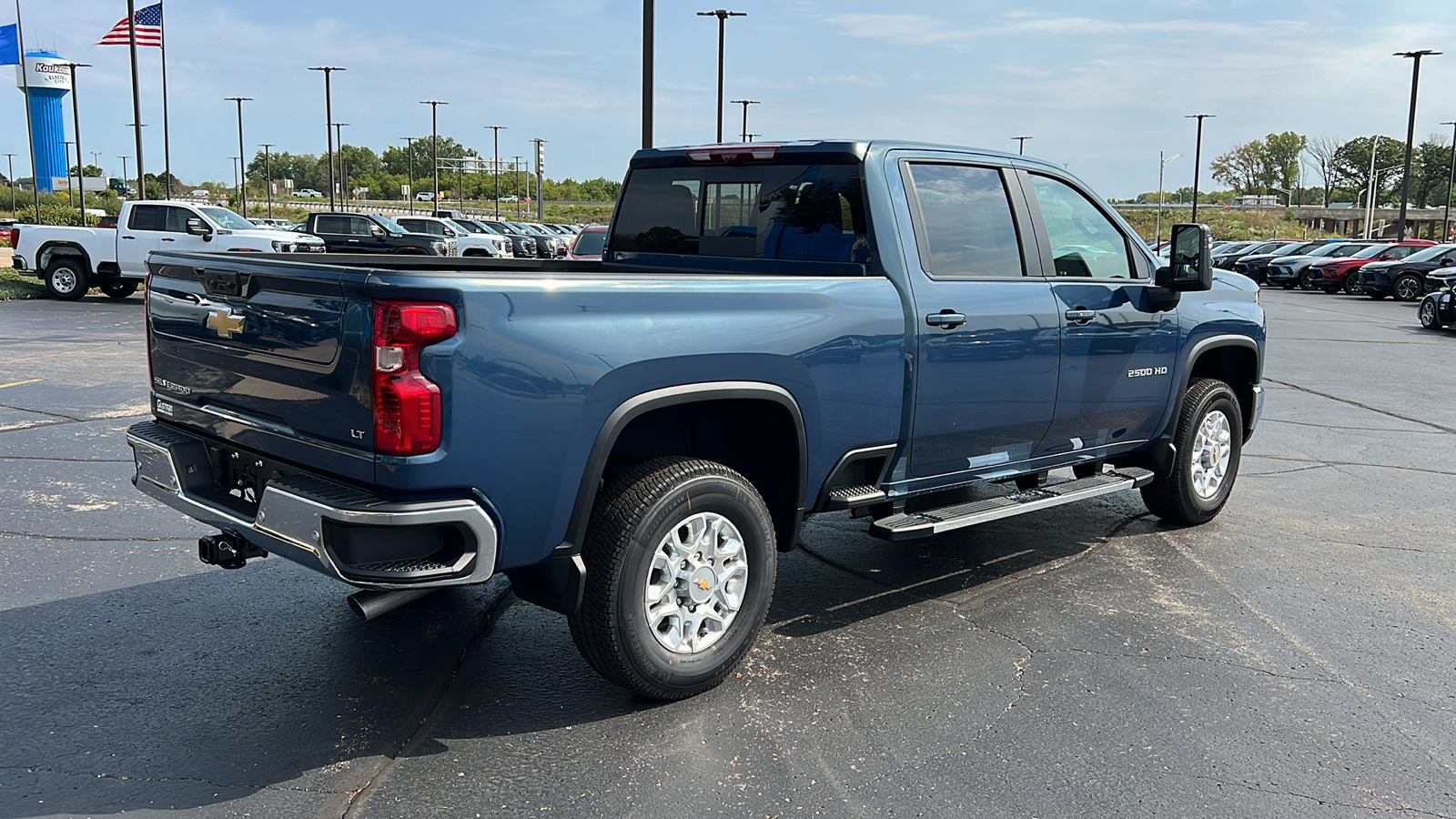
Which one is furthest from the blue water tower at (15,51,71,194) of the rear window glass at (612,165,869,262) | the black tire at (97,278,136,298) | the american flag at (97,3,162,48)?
the rear window glass at (612,165,869,262)

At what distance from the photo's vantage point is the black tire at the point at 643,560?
3.77 meters

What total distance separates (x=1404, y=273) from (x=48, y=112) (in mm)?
124920

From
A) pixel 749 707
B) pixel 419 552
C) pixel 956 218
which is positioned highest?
pixel 956 218

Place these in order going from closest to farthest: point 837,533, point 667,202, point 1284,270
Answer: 1. point 667,202
2. point 837,533
3. point 1284,270

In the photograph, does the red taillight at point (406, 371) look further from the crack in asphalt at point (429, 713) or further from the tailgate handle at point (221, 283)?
the crack in asphalt at point (429, 713)

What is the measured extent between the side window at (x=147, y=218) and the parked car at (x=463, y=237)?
14184 millimetres

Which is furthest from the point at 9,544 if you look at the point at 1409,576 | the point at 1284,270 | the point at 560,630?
the point at 1284,270

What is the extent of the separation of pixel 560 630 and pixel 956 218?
8.04 ft

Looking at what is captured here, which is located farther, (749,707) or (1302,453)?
(1302,453)

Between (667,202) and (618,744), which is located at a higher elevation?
(667,202)

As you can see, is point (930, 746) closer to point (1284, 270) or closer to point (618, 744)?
point (618, 744)

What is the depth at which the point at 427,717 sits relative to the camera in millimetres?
3896

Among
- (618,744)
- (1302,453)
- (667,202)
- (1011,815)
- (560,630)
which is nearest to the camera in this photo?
(1011,815)

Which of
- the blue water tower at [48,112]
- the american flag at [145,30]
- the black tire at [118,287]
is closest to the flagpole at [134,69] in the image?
the american flag at [145,30]
